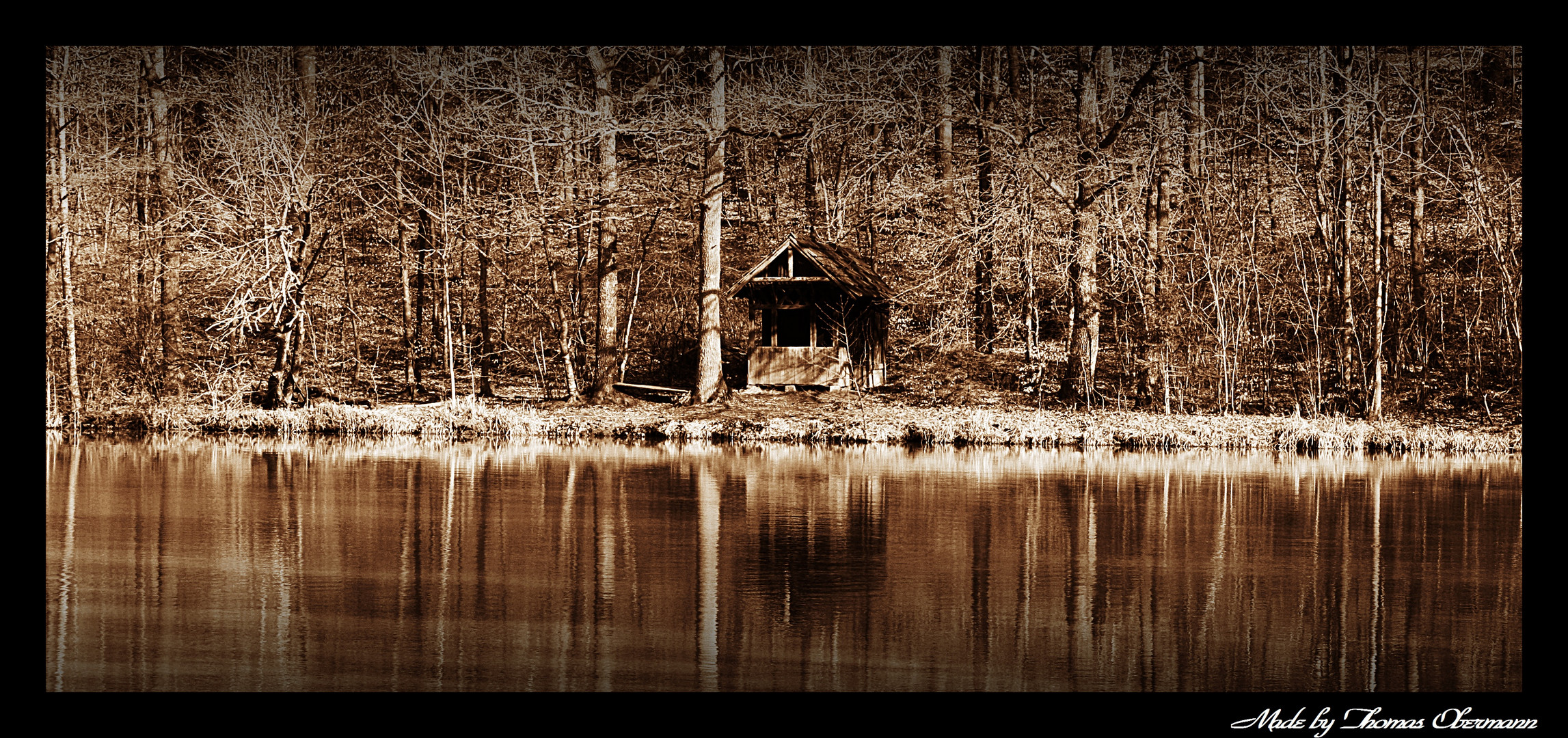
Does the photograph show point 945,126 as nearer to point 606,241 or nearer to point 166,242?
point 606,241

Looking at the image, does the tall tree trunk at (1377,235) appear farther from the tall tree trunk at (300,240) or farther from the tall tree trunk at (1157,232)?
the tall tree trunk at (300,240)

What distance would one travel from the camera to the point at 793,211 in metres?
21.6

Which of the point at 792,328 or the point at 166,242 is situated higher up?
the point at 166,242

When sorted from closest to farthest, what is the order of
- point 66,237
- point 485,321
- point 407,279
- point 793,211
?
point 66,237 → point 793,211 → point 485,321 → point 407,279

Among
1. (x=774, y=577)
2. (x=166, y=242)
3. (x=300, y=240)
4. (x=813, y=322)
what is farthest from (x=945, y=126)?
(x=774, y=577)

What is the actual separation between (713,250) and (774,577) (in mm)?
11240

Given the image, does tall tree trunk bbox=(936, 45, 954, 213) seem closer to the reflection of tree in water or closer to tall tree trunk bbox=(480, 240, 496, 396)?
tall tree trunk bbox=(480, 240, 496, 396)

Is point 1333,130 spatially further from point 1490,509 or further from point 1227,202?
point 1490,509

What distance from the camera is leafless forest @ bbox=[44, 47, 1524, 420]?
18375mm

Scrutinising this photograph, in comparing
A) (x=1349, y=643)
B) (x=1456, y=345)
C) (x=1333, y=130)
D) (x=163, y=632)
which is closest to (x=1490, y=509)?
(x=1349, y=643)

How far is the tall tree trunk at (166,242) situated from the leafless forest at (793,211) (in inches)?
2.2

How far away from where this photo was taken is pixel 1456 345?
727 inches

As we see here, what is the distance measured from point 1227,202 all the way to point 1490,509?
870 cm

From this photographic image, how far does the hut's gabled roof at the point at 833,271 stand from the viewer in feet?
63.5
